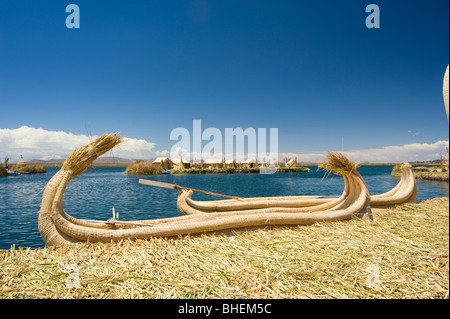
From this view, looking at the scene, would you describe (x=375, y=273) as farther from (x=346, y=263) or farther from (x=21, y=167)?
(x=21, y=167)

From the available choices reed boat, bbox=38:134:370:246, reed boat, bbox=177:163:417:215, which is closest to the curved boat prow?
reed boat, bbox=177:163:417:215

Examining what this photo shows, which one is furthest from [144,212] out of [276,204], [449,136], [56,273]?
[449,136]

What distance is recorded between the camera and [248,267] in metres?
2.27

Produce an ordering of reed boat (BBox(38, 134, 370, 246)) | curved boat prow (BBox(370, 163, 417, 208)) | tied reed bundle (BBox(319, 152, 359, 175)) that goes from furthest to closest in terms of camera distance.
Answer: curved boat prow (BBox(370, 163, 417, 208)) → tied reed bundle (BBox(319, 152, 359, 175)) → reed boat (BBox(38, 134, 370, 246))

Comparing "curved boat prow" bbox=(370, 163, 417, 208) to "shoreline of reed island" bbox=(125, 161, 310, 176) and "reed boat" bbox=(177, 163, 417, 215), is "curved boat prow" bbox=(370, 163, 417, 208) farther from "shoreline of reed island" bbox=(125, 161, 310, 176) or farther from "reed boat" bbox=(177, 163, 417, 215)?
"shoreline of reed island" bbox=(125, 161, 310, 176)

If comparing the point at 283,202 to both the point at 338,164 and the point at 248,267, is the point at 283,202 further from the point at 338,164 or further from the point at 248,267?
the point at 248,267

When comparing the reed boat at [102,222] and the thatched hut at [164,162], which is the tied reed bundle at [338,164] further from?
the thatched hut at [164,162]

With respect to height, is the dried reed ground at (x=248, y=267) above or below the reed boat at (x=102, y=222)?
below

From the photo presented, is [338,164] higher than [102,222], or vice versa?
[338,164]

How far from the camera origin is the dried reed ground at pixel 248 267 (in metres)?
1.87

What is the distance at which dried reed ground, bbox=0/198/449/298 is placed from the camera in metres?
1.87

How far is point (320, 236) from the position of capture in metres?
3.22

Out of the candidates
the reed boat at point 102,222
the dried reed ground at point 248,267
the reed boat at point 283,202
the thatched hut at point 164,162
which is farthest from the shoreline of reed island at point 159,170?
the dried reed ground at point 248,267

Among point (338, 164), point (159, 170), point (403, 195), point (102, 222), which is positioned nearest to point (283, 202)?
point (338, 164)
